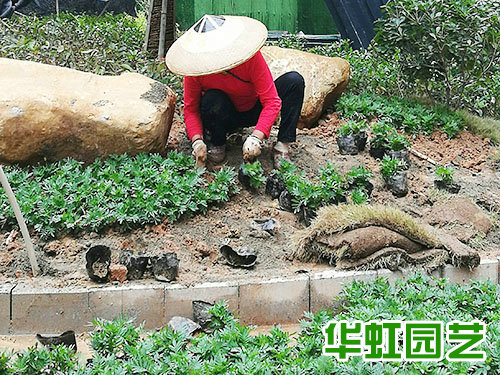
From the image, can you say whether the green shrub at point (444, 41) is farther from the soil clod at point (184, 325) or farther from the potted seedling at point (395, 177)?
the soil clod at point (184, 325)

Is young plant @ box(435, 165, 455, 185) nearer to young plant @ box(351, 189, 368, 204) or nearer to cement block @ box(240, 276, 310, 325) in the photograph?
young plant @ box(351, 189, 368, 204)

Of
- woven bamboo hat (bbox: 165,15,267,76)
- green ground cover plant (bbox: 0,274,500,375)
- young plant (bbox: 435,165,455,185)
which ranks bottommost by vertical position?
young plant (bbox: 435,165,455,185)

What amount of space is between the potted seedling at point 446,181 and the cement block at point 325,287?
1.62 meters

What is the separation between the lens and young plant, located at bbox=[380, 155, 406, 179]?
5.23 meters

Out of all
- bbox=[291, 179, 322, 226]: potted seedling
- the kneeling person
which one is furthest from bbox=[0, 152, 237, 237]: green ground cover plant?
bbox=[291, 179, 322, 226]: potted seedling

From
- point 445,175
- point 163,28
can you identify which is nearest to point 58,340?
point 445,175

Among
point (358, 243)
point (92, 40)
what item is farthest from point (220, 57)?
point (92, 40)

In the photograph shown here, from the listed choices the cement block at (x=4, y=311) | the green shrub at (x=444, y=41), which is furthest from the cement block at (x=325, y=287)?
Answer: the green shrub at (x=444, y=41)

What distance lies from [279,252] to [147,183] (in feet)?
3.50

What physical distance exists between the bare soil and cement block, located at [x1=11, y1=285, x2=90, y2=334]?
0.13 m

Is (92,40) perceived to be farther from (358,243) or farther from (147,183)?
(358,243)

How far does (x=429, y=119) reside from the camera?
6559mm

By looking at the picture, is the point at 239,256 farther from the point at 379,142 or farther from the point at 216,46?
the point at 379,142

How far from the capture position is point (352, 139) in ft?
19.1
